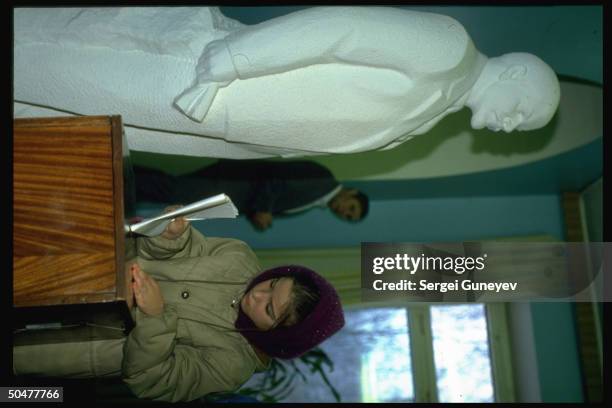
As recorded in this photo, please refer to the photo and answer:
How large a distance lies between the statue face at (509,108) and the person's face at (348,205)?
40.3 inches

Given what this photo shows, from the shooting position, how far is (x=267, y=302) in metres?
1.19

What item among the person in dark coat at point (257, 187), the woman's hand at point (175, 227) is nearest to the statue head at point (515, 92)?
the woman's hand at point (175, 227)

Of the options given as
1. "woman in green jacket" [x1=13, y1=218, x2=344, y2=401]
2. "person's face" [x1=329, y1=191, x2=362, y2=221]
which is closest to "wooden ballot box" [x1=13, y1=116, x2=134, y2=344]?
"woman in green jacket" [x1=13, y1=218, x2=344, y2=401]

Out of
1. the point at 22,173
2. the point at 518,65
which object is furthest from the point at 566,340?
the point at 22,173

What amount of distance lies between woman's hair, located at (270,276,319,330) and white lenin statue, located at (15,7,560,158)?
0.87ft

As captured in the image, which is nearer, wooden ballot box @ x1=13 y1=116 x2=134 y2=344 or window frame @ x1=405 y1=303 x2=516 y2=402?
wooden ballot box @ x1=13 y1=116 x2=134 y2=344

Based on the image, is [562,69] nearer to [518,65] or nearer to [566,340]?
[518,65]

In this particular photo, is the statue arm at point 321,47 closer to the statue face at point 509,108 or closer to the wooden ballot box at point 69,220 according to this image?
the statue face at point 509,108

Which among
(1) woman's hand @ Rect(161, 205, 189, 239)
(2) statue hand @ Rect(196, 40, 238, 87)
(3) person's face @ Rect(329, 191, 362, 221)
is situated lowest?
(1) woman's hand @ Rect(161, 205, 189, 239)

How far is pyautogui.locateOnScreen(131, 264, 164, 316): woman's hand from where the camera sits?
3.47 feet

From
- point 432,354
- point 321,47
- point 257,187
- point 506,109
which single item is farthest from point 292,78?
point 432,354

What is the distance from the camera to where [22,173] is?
95 centimetres

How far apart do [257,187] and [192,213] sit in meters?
1.06

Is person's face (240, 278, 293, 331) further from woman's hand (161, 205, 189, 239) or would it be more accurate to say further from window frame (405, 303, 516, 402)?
window frame (405, 303, 516, 402)
